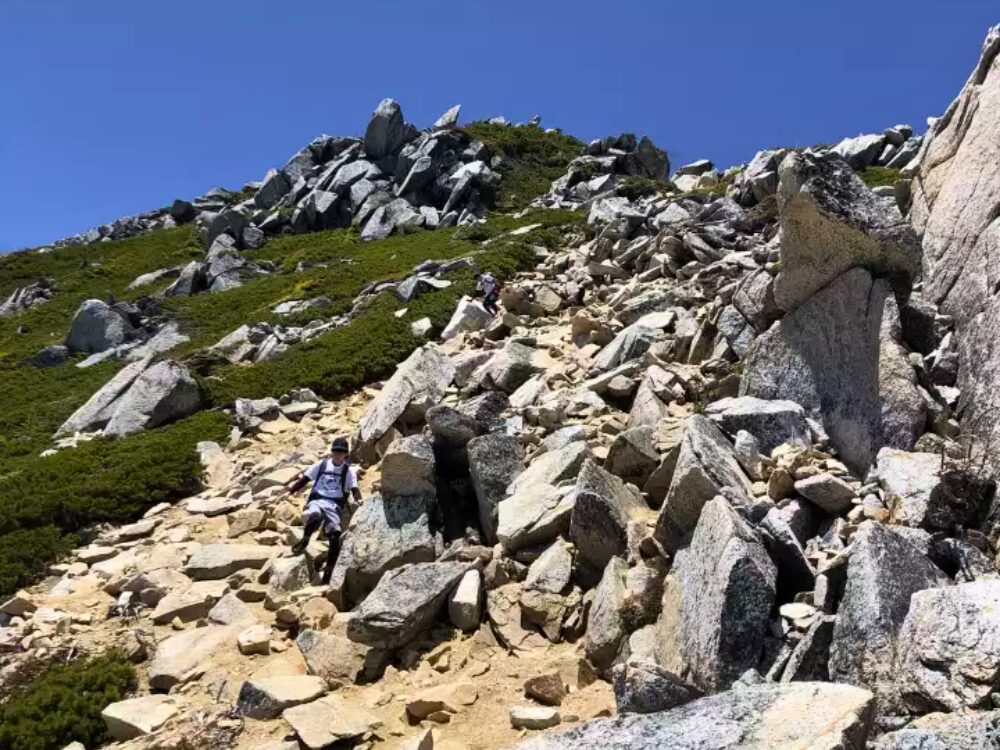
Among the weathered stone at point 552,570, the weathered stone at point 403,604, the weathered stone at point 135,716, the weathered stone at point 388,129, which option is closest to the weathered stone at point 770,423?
the weathered stone at point 552,570

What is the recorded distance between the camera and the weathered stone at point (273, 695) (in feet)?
30.3

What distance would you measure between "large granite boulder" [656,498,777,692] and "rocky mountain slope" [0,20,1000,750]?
1.3 inches

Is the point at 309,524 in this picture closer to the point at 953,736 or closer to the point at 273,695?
the point at 273,695

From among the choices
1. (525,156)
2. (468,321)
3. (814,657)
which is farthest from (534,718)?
(525,156)

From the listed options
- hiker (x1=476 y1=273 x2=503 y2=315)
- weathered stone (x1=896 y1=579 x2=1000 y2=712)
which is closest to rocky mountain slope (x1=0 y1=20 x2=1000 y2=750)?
weathered stone (x1=896 y1=579 x2=1000 y2=712)

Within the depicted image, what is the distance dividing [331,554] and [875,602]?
28.6 feet

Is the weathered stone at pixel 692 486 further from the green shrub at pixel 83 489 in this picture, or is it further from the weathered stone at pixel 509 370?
the green shrub at pixel 83 489

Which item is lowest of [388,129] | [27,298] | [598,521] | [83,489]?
[598,521]

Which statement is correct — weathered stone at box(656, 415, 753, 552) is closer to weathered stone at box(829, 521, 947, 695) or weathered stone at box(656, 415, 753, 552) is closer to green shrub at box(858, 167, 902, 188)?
weathered stone at box(829, 521, 947, 695)

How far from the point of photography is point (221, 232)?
7075 centimetres

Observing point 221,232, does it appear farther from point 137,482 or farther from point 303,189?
point 137,482

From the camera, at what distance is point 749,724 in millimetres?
5918

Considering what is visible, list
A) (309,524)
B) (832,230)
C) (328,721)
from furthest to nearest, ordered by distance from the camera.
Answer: (309,524) → (832,230) → (328,721)

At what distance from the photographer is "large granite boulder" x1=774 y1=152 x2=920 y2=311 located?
474 inches
